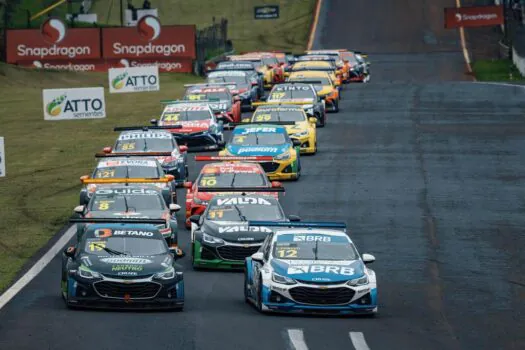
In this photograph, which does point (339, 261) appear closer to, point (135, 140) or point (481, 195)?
point (481, 195)

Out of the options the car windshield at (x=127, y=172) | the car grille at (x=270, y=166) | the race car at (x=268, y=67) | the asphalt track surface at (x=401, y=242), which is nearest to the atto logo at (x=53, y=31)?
the race car at (x=268, y=67)

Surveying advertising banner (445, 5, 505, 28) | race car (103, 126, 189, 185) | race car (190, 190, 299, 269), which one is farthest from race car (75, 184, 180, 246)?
advertising banner (445, 5, 505, 28)

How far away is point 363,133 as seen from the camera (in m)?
52.0

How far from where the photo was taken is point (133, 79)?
53188mm

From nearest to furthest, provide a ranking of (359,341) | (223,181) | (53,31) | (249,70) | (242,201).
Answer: (359,341)
(242,201)
(223,181)
(249,70)
(53,31)

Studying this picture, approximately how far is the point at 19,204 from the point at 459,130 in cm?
2028

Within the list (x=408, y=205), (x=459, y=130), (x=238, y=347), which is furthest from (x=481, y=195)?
(x=238, y=347)

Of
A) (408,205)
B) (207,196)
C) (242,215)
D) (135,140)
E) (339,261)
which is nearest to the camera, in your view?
(339,261)

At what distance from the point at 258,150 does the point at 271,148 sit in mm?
365

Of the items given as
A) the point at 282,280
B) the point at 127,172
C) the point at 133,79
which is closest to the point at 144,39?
the point at 133,79

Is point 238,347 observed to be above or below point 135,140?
below

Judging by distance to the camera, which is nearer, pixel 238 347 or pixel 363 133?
pixel 238 347

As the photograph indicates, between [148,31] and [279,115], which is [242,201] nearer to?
[279,115]

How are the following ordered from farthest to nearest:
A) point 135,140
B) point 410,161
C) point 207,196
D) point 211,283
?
1. point 410,161
2. point 135,140
3. point 207,196
4. point 211,283
